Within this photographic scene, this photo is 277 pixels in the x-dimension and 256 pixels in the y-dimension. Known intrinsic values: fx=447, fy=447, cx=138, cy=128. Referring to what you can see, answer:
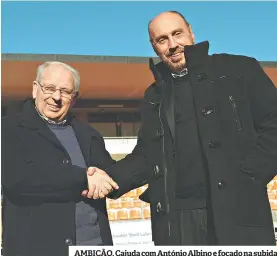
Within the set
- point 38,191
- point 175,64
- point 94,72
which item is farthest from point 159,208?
point 94,72

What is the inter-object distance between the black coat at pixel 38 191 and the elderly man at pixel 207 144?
0.45 meters

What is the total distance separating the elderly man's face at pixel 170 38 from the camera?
2524mm

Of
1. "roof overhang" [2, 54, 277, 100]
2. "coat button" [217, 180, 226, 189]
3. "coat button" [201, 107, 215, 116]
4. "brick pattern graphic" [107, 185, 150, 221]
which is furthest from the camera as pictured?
"roof overhang" [2, 54, 277, 100]

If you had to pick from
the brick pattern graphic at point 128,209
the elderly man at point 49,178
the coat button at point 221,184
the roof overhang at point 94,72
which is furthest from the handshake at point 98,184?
the roof overhang at point 94,72

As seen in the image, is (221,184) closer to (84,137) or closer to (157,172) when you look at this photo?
(157,172)

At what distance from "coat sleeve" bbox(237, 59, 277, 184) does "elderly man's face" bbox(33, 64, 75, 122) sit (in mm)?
1051

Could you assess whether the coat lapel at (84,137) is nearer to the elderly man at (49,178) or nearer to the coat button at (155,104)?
the elderly man at (49,178)

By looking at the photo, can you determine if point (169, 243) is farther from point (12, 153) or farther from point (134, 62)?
point (134, 62)

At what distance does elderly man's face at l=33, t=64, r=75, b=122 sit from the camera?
264 cm

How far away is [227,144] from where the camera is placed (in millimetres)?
2402

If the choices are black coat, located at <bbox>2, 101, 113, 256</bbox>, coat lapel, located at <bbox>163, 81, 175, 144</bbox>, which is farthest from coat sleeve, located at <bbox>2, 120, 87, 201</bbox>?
coat lapel, located at <bbox>163, 81, 175, 144</bbox>

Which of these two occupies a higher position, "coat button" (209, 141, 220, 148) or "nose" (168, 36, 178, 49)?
"nose" (168, 36, 178, 49)

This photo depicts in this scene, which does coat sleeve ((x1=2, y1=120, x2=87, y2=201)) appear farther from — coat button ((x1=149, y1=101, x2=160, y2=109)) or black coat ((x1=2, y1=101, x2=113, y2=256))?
coat button ((x1=149, y1=101, x2=160, y2=109))

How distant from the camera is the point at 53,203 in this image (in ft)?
8.30
